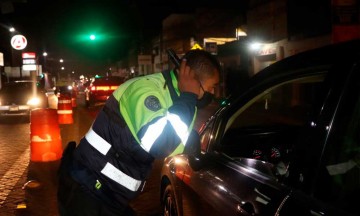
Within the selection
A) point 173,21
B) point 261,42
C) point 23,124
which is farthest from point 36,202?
point 173,21

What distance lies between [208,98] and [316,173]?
0.82m

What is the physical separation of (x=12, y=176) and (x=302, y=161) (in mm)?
6505

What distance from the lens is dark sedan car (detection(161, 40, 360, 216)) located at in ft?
7.07

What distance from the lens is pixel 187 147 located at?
2.99 m

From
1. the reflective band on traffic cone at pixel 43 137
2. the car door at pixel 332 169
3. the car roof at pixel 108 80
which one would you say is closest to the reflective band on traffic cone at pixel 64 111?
the reflective band on traffic cone at pixel 43 137

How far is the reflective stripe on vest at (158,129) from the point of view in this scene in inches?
98.1

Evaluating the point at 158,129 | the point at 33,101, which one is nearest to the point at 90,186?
the point at 158,129

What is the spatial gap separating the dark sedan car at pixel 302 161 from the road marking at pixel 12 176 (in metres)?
3.85

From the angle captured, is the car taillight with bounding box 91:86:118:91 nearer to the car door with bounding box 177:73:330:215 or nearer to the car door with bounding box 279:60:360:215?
the car door with bounding box 177:73:330:215

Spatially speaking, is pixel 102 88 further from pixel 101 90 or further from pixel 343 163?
pixel 343 163

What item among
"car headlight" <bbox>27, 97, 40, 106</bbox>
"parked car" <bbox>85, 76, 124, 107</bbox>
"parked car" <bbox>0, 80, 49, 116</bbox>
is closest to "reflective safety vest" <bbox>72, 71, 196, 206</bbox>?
"parked car" <bbox>0, 80, 49, 116</bbox>

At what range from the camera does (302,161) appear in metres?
2.23

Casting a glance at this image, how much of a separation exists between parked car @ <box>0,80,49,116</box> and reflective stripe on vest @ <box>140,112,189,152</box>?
55.7 feet

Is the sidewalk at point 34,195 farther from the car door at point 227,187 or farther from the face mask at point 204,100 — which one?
the face mask at point 204,100
